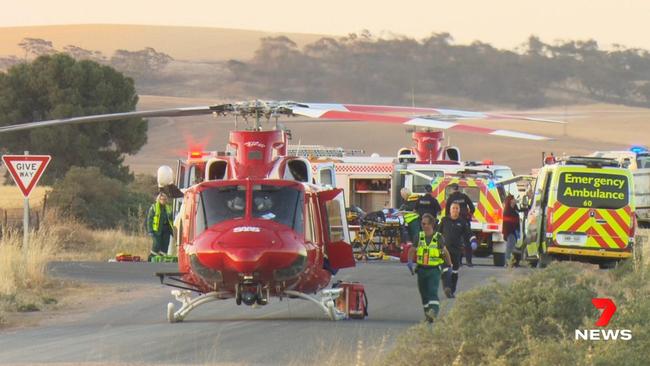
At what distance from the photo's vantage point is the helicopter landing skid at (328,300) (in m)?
19.3

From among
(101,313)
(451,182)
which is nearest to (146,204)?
(451,182)

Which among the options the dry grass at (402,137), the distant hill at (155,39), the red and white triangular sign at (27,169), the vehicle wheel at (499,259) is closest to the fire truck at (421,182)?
the vehicle wheel at (499,259)

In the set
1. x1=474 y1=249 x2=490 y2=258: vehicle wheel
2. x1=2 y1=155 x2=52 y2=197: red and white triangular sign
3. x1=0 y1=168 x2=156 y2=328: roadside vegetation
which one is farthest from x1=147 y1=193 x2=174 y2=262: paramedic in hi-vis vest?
x1=474 y1=249 x2=490 y2=258: vehicle wheel

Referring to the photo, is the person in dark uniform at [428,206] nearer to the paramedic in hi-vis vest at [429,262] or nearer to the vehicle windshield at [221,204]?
the paramedic in hi-vis vest at [429,262]

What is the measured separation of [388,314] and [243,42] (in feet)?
550

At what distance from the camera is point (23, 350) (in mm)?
16781

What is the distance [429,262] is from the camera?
63.4ft

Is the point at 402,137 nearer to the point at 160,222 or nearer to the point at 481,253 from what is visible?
the point at 481,253

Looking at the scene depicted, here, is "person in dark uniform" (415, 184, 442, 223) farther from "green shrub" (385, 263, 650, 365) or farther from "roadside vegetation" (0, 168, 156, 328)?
"green shrub" (385, 263, 650, 365)

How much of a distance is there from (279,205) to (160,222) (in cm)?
1187

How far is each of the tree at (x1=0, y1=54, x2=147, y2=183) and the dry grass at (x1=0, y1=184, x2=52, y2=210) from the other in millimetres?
2030

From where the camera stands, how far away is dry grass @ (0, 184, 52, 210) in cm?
5599

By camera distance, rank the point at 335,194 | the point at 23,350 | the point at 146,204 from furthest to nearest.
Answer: the point at 146,204, the point at 335,194, the point at 23,350

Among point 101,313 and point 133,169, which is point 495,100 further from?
point 101,313
